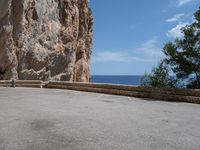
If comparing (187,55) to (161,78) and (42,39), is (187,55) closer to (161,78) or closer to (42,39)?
(161,78)

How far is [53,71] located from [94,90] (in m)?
15.9

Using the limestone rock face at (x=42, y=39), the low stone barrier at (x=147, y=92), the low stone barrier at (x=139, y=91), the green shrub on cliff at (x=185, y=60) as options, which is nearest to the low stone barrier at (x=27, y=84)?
the low stone barrier at (x=139, y=91)

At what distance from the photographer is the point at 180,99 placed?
1465cm

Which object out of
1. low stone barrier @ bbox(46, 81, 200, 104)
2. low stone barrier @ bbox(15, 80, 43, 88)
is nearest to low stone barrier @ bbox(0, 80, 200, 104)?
low stone barrier @ bbox(46, 81, 200, 104)

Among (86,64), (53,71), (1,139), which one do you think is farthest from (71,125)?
(86,64)

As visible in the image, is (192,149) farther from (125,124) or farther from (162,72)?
(162,72)

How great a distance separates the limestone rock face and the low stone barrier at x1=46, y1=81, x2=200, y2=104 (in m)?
9.36

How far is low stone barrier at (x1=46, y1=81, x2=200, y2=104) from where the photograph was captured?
1439cm

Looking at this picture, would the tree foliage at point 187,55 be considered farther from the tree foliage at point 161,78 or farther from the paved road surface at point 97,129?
the paved road surface at point 97,129

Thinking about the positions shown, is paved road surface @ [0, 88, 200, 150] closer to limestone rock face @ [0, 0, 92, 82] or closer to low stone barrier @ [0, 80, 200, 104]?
low stone barrier @ [0, 80, 200, 104]

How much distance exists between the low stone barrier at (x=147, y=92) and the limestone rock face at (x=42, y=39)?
9357 millimetres

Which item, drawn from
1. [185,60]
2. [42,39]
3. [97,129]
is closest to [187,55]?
[185,60]

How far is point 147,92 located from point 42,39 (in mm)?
18244

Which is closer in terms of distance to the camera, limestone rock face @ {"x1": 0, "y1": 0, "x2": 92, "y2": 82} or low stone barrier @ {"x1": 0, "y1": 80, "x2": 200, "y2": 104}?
low stone barrier @ {"x1": 0, "y1": 80, "x2": 200, "y2": 104}
